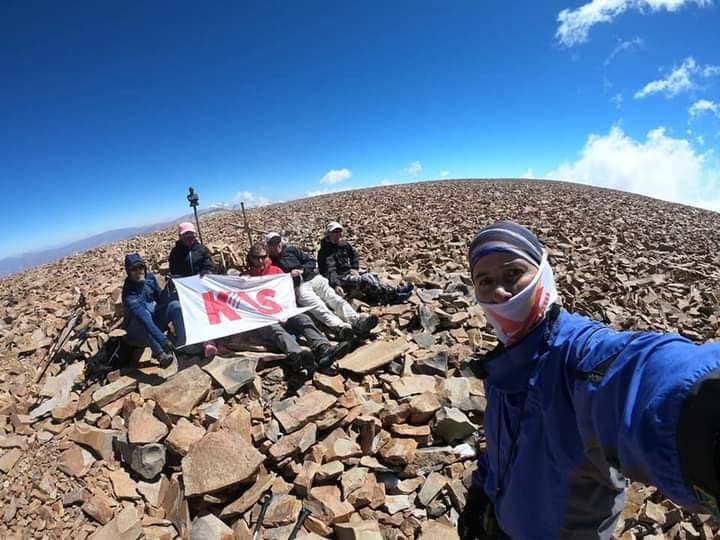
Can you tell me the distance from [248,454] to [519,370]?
3.42 meters

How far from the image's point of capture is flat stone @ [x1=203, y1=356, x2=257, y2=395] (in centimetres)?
523

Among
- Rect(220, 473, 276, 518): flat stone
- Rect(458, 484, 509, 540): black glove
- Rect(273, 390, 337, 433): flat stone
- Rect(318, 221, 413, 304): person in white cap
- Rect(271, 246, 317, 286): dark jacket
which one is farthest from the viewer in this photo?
Rect(318, 221, 413, 304): person in white cap

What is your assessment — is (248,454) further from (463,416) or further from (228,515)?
(463,416)

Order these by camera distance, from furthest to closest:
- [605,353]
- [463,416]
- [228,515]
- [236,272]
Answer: [236,272] → [463,416] → [228,515] → [605,353]

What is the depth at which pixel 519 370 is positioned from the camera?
161cm

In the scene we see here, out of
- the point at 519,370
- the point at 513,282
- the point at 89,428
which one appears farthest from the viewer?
the point at 89,428

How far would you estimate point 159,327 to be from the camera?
6742 millimetres

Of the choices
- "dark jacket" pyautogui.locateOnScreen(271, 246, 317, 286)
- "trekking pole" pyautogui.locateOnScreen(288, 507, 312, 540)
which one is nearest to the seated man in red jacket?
"dark jacket" pyautogui.locateOnScreen(271, 246, 317, 286)

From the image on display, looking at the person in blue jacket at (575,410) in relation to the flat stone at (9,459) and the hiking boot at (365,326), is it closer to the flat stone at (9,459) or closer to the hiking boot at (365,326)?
the hiking boot at (365,326)

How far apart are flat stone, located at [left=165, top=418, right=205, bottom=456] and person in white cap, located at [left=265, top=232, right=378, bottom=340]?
8.85ft

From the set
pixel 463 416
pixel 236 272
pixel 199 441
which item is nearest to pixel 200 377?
pixel 199 441

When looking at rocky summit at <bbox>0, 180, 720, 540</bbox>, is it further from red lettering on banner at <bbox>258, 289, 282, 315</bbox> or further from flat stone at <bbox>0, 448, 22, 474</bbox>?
red lettering on banner at <bbox>258, 289, 282, 315</bbox>

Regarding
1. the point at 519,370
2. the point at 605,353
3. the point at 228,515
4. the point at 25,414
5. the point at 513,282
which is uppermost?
the point at 513,282

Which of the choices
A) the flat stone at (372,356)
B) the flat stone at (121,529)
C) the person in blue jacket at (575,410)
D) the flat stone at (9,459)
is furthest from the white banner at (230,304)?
the person in blue jacket at (575,410)
